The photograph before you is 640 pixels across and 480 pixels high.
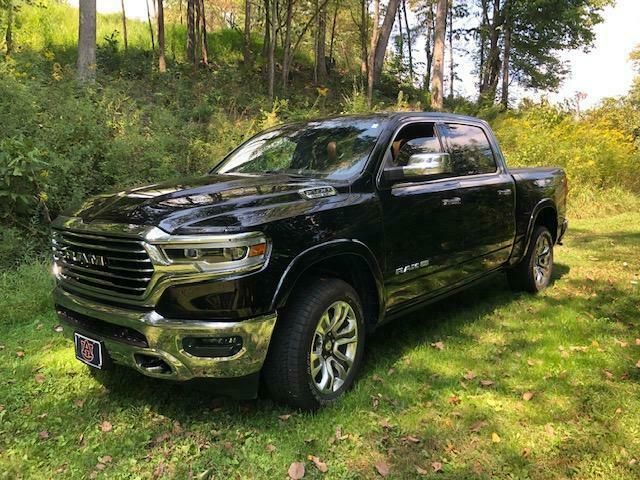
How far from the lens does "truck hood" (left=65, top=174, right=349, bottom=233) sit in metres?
2.75

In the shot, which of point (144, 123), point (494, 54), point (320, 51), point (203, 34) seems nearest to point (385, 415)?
point (144, 123)

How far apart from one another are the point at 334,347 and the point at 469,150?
2.51 metres

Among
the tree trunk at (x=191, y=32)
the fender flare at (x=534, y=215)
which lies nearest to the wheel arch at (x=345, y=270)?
the fender flare at (x=534, y=215)

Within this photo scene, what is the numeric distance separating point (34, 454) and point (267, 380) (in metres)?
1.30

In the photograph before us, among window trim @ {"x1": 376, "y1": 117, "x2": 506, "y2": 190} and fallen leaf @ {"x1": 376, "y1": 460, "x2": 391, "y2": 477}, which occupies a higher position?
window trim @ {"x1": 376, "y1": 117, "x2": 506, "y2": 190}

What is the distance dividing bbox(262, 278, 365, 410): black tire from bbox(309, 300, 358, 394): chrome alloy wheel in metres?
0.01

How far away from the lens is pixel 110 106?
25.7ft

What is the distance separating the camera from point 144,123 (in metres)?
10.0

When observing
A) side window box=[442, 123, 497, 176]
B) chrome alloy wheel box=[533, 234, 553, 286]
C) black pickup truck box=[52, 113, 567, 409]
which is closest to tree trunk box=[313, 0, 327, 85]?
chrome alloy wheel box=[533, 234, 553, 286]

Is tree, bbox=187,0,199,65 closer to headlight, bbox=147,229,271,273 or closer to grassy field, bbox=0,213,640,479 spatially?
grassy field, bbox=0,213,640,479

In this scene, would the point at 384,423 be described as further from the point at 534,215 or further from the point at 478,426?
the point at 534,215

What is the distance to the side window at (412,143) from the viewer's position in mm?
3932

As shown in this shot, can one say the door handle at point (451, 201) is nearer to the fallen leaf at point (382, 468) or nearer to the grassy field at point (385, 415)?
the grassy field at point (385, 415)

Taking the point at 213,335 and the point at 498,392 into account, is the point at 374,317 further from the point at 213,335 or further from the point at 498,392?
the point at 213,335
